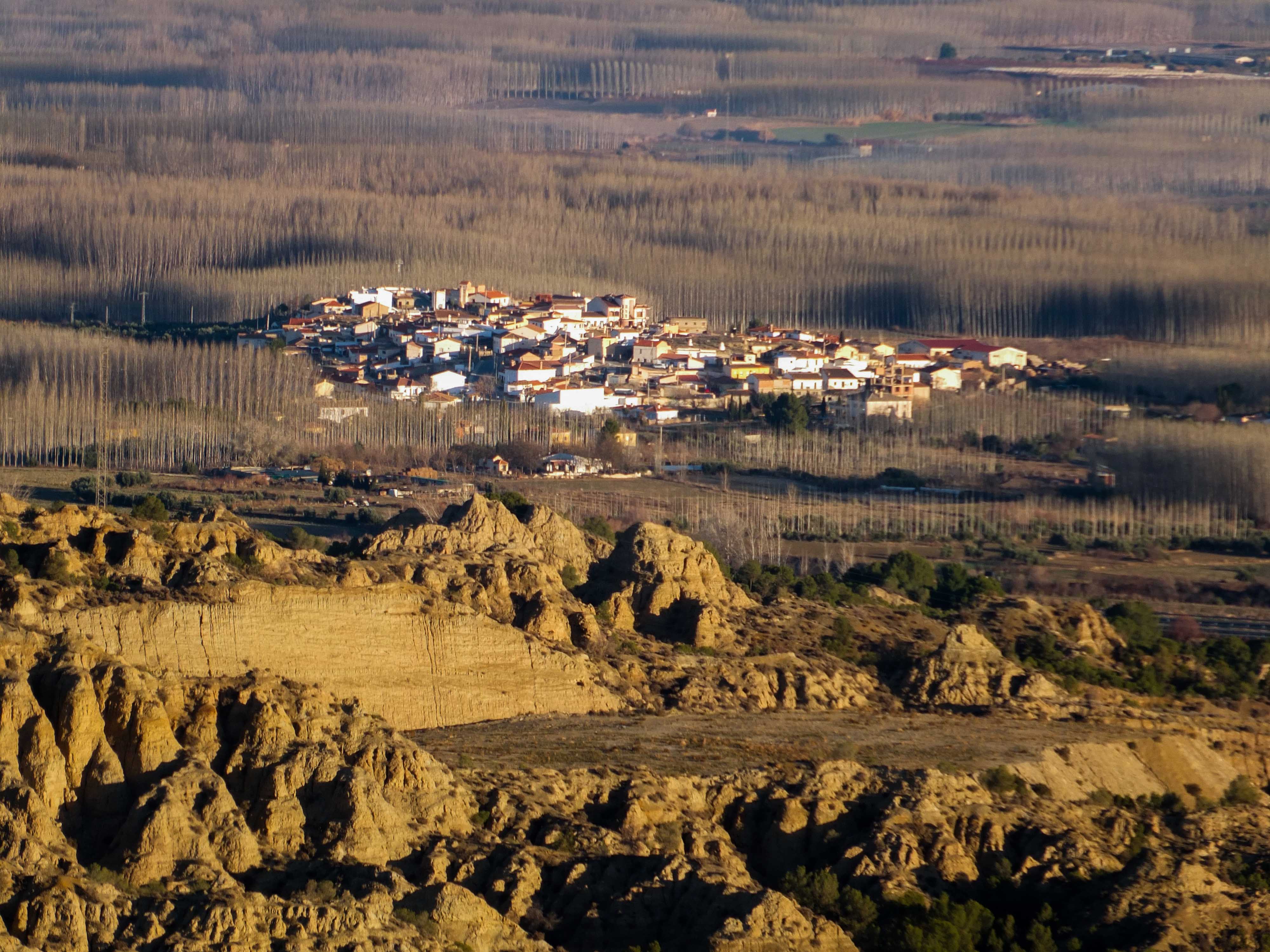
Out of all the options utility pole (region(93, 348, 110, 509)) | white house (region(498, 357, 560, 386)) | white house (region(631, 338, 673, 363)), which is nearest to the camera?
utility pole (region(93, 348, 110, 509))

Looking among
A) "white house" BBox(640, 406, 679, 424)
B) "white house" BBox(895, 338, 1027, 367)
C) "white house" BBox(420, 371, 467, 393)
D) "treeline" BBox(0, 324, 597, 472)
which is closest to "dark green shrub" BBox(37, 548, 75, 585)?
"treeline" BBox(0, 324, 597, 472)

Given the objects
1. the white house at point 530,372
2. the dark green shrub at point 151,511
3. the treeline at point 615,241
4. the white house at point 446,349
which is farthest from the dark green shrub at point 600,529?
the treeline at point 615,241

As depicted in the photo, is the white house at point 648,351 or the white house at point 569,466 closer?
the white house at point 569,466

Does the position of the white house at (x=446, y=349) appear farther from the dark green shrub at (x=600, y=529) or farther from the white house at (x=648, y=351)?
the dark green shrub at (x=600, y=529)

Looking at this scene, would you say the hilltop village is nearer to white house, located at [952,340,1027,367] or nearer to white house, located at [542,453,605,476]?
white house, located at [952,340,1027,367]

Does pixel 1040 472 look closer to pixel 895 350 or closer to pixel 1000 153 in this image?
pixel 895 350

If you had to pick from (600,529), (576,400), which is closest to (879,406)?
(576,400)

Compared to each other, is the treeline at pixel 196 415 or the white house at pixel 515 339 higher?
the treeline at pixel 196 415

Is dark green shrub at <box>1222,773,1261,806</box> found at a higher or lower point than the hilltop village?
higher
